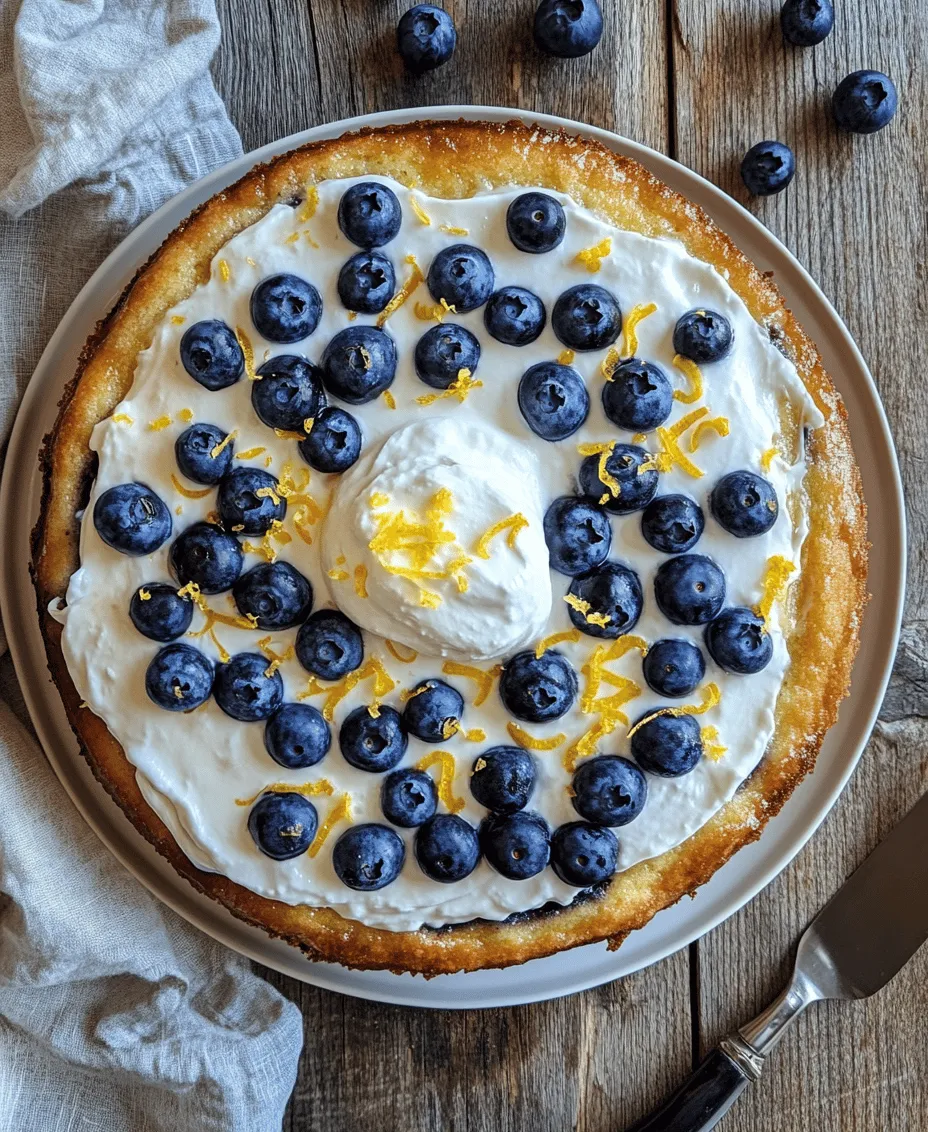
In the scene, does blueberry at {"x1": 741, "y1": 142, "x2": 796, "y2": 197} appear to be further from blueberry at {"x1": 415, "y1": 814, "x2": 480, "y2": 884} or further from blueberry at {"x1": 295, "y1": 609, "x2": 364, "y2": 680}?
blueberry at {"x1": 415, "y1": 814, "x2": 480, "y2": 884}

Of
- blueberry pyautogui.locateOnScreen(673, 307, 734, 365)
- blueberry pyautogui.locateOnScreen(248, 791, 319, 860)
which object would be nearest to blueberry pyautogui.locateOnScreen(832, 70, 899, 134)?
blueberry pyautogui.locateOnScreen(673, 307, 734, 365)

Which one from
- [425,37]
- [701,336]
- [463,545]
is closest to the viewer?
[463,545]

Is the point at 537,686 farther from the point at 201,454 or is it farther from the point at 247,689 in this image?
the point at 201,454

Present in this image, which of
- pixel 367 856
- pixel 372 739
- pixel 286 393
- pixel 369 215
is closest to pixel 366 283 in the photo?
pixel 369 215

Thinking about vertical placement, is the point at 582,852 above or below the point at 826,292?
below

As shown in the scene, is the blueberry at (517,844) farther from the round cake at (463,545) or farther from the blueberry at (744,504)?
the blueberry at (744,504)

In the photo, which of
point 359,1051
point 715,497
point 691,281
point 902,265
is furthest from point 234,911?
point 902,265
